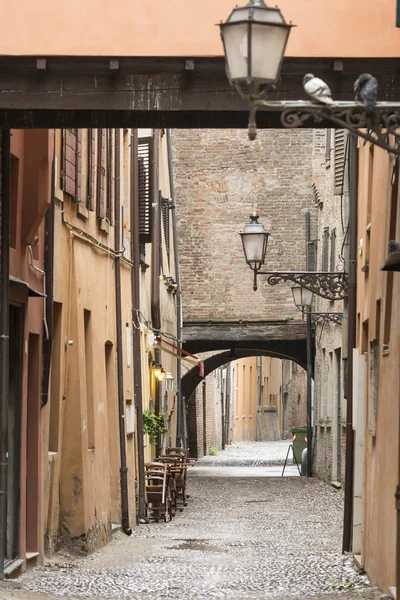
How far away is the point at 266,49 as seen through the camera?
271 inches

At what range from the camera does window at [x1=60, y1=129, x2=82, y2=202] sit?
1545cm

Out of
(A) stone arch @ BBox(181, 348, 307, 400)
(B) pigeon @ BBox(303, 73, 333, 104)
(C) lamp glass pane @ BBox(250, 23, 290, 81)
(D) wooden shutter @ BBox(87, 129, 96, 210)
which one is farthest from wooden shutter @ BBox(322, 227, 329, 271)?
(C) lamp glass pane @ BBox(250, 23, 290, 81)

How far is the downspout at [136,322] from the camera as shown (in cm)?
2034

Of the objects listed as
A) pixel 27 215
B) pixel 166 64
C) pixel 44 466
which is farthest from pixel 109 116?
pixel 44 466

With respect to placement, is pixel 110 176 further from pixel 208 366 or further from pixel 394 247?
pixel 208 366

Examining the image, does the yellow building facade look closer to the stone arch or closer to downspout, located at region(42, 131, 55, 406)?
downspout, located at region(42, 131, 55, 406)

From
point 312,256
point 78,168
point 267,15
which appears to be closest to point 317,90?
point 267,15

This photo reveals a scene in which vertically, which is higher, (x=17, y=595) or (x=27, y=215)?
(x=27, y=215)

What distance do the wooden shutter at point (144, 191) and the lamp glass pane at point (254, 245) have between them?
257 inches

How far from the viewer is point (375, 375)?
13055mm

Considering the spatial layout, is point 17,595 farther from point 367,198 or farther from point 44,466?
point 367,198

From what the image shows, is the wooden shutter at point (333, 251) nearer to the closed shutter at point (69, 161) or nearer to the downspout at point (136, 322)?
the downspout at point (136, 322)

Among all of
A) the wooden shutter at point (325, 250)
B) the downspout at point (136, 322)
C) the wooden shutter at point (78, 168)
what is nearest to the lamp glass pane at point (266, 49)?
the wooden shutter at point (78, 168)

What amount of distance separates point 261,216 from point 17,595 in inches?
961
